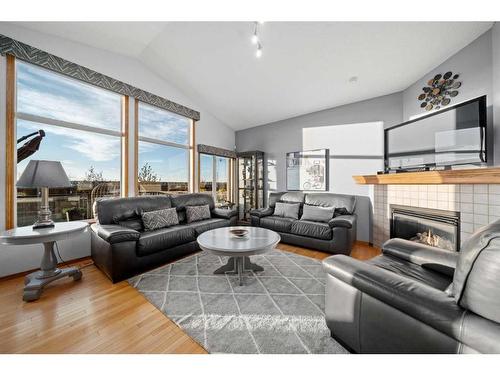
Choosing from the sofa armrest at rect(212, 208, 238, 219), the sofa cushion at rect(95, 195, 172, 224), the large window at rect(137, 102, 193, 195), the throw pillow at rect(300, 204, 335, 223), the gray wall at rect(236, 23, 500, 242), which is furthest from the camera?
the sofa armrest at rect(212, 208, 238, 219)

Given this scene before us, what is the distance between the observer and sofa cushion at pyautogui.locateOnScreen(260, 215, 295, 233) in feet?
10.9

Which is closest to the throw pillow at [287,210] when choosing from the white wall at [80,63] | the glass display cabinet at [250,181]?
the glass display cabinet at [250,181]

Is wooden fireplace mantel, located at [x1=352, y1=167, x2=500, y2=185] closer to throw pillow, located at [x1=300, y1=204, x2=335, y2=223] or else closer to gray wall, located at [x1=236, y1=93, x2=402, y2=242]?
gray wall, located at [x1=236, y1=93, x2=402, y2=242]

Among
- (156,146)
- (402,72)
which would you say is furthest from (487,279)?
(156,146)

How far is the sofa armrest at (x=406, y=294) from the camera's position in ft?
2.55

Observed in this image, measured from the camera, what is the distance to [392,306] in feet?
3.08

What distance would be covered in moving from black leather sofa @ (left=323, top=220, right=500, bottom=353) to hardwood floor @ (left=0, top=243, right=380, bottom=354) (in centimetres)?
98

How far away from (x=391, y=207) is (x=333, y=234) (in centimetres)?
106

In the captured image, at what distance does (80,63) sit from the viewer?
266 cm

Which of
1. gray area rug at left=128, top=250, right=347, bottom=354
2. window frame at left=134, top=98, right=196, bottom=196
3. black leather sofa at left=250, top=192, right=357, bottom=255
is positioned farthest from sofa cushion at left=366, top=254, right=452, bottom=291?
window frame at left=134, top=98, right=196, bottom=196

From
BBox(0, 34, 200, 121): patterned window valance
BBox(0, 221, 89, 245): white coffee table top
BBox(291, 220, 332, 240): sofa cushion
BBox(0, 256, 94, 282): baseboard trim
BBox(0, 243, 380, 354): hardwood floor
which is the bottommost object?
BBox(0, 243, 380, 354): hardwood floor

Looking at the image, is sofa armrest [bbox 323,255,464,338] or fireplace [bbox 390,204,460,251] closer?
sofa armrest [bbox 323,255,464,338]

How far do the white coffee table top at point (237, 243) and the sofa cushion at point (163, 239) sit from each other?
535 millimetres
